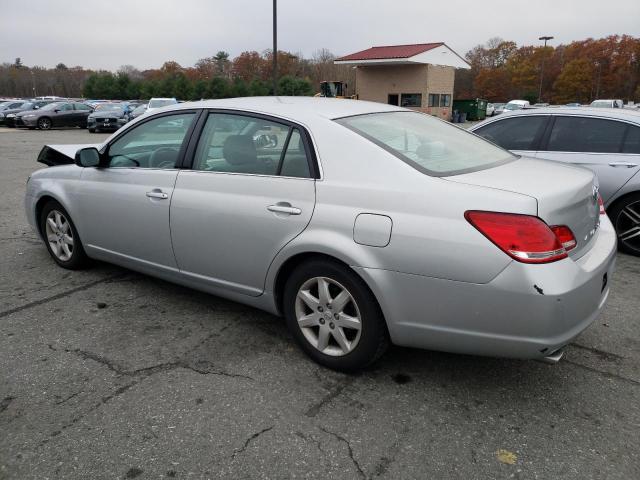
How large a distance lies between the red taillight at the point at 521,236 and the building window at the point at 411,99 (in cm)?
4438

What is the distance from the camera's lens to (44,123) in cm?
2781

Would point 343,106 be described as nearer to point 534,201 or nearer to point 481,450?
point 534,201

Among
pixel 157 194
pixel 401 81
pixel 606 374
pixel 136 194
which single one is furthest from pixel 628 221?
pixel 401 81

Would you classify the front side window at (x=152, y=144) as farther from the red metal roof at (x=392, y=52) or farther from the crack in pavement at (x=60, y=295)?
the red metal roof at (x=392, y=52)

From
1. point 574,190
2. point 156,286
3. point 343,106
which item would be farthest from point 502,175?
point 156,286

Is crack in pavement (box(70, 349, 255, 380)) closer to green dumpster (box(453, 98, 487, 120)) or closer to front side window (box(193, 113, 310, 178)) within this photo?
front side window (box(193, 113, 310, 178))

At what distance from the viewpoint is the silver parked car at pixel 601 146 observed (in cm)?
537

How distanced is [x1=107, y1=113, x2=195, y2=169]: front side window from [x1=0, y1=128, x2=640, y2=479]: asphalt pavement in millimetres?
1131

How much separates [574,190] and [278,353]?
1945mm

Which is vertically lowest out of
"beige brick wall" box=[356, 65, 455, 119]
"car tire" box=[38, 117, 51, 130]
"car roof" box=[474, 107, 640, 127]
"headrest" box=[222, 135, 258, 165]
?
"car tire" box=[38, 117, 51, 130]

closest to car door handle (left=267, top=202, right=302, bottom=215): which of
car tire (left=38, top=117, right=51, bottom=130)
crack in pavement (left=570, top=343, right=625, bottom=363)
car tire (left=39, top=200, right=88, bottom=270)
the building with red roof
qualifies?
crack in pavement (left=570, top=343, right=625, bottom=363)

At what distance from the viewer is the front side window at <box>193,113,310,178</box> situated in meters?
3.13

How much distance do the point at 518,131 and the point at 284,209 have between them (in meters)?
4.03

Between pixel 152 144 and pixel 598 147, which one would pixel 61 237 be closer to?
pixel 152 144
